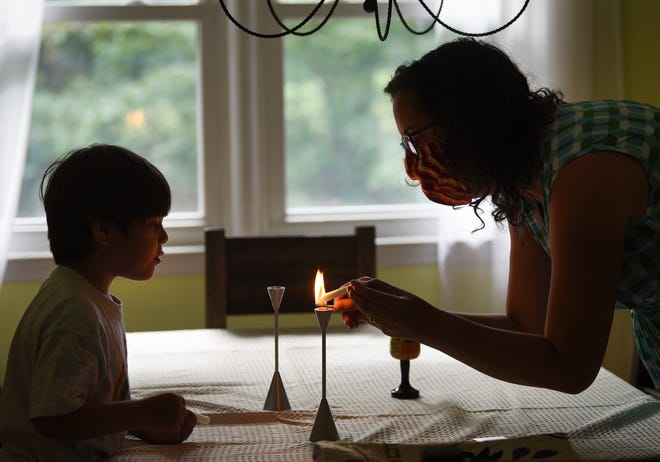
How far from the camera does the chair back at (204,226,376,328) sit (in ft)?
7.59

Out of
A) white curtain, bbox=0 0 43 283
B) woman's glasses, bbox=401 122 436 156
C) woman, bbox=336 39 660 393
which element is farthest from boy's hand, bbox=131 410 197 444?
white curtain, bbox=0 0 43 283

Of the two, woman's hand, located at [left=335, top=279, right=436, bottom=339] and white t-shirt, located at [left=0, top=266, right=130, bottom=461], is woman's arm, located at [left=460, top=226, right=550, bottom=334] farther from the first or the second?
white t-shirt, located at [left=0, top=266, right=130, bottom=461]

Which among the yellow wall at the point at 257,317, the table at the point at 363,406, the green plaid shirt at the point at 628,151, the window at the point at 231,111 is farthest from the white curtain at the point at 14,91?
the green plaid shirt at the point at 628,151

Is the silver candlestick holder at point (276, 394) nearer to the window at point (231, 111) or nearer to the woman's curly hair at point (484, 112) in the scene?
the woman's curly hair at point (484, 112)

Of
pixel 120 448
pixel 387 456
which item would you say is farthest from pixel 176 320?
pixel 387 456

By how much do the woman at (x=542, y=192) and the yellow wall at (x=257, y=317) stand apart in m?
1.65

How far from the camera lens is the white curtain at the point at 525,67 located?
2.88 meters

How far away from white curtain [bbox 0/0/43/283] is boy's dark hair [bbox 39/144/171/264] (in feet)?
5.19

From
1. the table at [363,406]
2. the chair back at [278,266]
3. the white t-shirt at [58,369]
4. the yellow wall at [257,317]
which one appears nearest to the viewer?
A: the white t-shirt at [58,369]

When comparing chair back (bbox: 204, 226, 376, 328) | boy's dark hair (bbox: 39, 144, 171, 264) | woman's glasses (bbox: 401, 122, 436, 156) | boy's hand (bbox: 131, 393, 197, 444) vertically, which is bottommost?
boy's hand (bbox: 131, 393, 197, 444)

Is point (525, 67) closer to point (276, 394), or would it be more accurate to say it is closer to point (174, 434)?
point (276, 394)

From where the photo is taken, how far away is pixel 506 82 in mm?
1311

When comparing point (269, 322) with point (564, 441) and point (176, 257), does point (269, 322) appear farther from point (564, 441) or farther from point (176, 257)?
point (564, 441)

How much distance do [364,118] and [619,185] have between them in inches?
83.7
